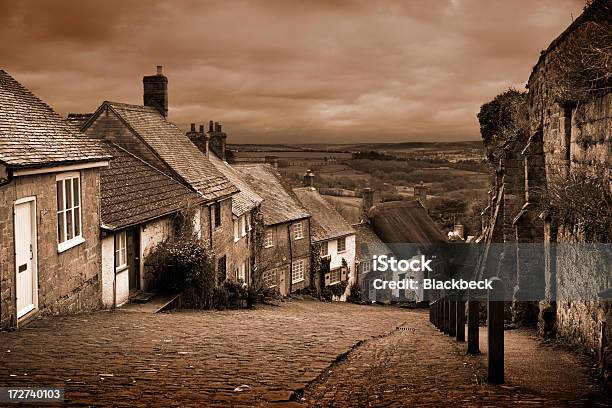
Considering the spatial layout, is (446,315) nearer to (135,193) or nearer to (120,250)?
(120,250)

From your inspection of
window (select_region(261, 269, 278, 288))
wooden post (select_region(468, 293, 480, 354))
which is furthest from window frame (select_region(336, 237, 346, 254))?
wooden post (select_region(468, 293, 480, 354))

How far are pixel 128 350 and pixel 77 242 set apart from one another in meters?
5.76

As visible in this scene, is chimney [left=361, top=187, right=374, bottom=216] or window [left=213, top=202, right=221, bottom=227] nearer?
window [left=213, top=202, right=221, bottom=227]

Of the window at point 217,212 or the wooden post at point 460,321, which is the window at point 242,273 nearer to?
the window at point 217,212

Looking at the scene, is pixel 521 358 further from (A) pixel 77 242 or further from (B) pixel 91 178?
(B) pixel 91 178

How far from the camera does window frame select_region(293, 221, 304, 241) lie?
3731 centimetres

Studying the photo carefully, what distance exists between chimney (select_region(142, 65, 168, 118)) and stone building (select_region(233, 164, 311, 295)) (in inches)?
326

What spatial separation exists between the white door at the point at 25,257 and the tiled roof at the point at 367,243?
33.9 metres

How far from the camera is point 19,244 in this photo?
11.4m

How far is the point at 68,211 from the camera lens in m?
13.8

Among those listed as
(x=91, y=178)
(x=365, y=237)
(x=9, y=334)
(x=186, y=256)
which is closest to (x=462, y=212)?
(x=365, y=237)

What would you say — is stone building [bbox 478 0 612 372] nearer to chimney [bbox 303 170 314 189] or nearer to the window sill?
the window sill

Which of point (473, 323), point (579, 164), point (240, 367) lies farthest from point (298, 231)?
point (240, 367)

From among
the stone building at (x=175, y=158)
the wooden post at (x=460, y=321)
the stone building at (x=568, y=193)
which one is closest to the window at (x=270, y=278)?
the stone building at (x=175, y=158)
